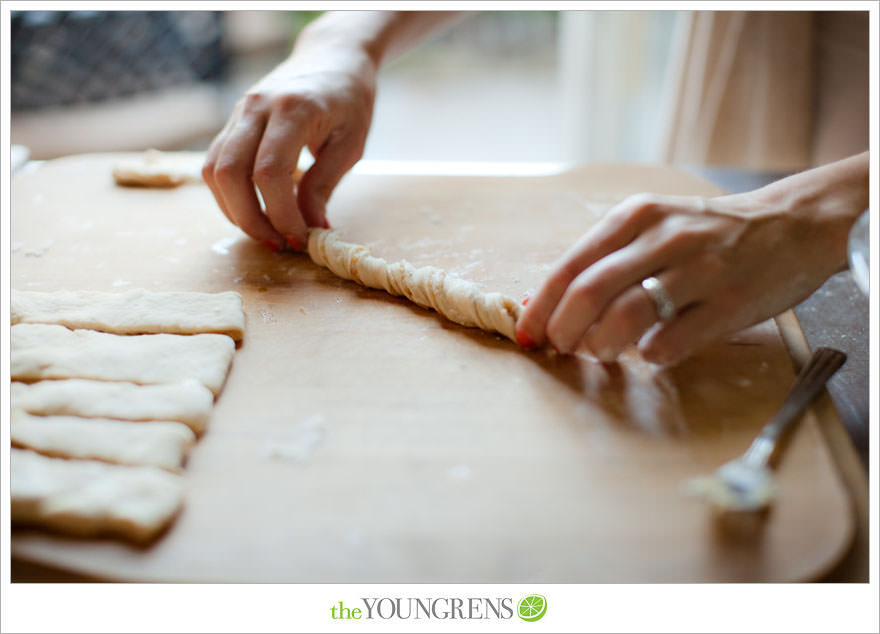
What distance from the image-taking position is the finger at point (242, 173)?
1.34 metres

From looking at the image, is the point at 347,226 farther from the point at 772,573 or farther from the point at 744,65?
the point at 744,65

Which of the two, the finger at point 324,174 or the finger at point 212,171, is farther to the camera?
the finger at point 324,174

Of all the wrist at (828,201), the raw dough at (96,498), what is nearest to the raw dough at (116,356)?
the raw dough at (96,498)

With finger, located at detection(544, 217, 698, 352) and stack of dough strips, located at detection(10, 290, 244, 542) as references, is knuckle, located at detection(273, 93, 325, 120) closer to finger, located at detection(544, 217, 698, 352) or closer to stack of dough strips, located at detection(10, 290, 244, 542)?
stack of dough strips, located at detection(10, 290, 244, 542)

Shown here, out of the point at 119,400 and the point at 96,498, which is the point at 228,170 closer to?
the point at 119,400

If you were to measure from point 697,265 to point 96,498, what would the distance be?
814 mm

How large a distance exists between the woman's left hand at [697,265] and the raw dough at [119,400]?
0.50 m

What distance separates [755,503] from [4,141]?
1395mm

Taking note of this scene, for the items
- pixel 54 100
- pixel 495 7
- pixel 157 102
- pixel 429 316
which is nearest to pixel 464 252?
pixel 429 316

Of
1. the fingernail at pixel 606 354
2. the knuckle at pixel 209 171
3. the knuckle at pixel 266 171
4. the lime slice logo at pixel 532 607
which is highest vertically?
the knuckle at pixel 266 171

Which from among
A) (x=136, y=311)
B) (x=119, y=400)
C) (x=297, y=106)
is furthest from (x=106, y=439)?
(x=297, y=106)

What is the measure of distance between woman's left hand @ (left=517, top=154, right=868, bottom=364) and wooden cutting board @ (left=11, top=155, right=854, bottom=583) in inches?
3.5

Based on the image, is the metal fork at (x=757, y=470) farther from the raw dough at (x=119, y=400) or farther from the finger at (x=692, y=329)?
the raw dough at (x=119, y=400)

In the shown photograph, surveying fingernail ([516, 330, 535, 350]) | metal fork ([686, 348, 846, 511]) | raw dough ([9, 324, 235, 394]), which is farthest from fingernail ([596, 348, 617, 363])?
raw dough ([9, 324, 235, 394])
